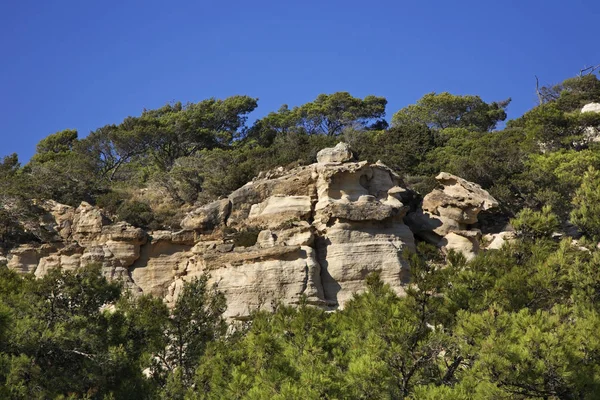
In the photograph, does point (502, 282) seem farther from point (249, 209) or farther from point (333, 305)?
point (249, 209)

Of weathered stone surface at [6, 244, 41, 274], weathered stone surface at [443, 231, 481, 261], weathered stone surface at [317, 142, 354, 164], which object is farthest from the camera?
weathered stone surface at [317, 142, 354, 164]

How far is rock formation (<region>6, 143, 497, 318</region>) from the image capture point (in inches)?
985

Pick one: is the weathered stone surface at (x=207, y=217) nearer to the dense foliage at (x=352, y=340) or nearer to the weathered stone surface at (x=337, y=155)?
the weathered stone surface at (x=337, y=155)

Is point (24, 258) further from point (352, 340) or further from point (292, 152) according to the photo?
point (352, 340)

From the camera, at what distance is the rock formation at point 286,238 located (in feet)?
82.1

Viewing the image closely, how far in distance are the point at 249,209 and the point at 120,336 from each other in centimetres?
1174

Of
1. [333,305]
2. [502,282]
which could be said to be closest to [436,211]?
[333,305]

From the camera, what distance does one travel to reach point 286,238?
26203 millimetres

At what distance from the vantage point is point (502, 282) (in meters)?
15.5

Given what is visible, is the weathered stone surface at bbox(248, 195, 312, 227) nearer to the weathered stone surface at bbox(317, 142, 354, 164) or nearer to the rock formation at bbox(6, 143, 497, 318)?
the rock formation at bbox(6, 143, 497, 318)

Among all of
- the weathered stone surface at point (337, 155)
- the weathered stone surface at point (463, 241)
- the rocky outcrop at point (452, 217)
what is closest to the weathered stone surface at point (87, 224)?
the weathered stone surface at point (337, 155)

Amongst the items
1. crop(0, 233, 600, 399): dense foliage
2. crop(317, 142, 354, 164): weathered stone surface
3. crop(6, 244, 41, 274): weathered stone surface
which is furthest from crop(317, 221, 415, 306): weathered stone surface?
crop(6, 244, 41, 274): weathered stone surface

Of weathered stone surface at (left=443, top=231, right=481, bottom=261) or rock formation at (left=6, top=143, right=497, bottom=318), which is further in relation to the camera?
weathered stone surface at (left=443, top=231, right=481, bottom=261)

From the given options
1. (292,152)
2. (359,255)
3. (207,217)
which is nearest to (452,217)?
(359,255)
